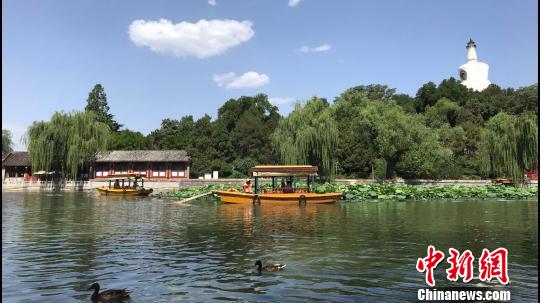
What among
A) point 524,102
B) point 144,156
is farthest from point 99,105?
point 524,102

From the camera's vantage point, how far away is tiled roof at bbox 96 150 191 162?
50.4 m

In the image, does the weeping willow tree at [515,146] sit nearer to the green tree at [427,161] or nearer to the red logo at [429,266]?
the green tree at [427,161]

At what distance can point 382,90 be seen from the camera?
76500 mm

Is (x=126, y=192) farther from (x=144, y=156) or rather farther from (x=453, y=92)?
(x=453, y=92)

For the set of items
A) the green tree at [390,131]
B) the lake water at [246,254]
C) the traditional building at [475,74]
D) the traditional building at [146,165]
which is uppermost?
the traditional building at [475,74]

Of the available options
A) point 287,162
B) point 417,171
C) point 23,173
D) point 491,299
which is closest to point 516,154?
point 417,171

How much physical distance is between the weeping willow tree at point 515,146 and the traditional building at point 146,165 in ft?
102

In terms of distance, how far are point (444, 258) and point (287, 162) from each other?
99.9ft

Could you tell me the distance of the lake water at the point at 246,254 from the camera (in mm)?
7301

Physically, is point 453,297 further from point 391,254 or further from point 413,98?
point 413,98

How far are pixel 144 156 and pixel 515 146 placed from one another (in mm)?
37245

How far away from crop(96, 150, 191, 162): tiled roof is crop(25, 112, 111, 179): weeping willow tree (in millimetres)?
4061

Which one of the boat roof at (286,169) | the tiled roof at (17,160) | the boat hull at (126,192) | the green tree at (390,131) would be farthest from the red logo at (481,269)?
the tiled roof at (17,160)

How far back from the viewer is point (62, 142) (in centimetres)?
4400
